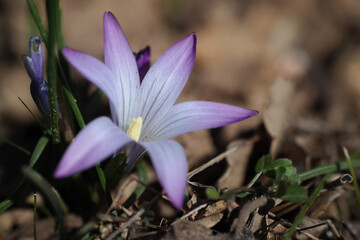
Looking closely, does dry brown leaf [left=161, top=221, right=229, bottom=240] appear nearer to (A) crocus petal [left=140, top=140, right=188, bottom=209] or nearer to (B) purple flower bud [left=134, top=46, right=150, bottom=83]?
(A) crocus petal [left=140, top=140, right=188, bottom=209]

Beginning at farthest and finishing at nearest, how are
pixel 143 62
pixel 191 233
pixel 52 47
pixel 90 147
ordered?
pixel 143 62 → pixel 191 233 → pixel 52 47 → pixel 90 147

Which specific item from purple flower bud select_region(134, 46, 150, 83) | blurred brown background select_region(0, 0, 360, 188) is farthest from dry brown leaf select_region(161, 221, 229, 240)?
blurred brown background select_region(0, 0, 360, 188)

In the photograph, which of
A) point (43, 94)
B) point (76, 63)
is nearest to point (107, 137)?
point (76, 63)

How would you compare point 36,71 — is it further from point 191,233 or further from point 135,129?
point 191,233

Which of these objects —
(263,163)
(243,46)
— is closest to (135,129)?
(263,163)

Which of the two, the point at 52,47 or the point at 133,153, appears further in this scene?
the point at 133,153
